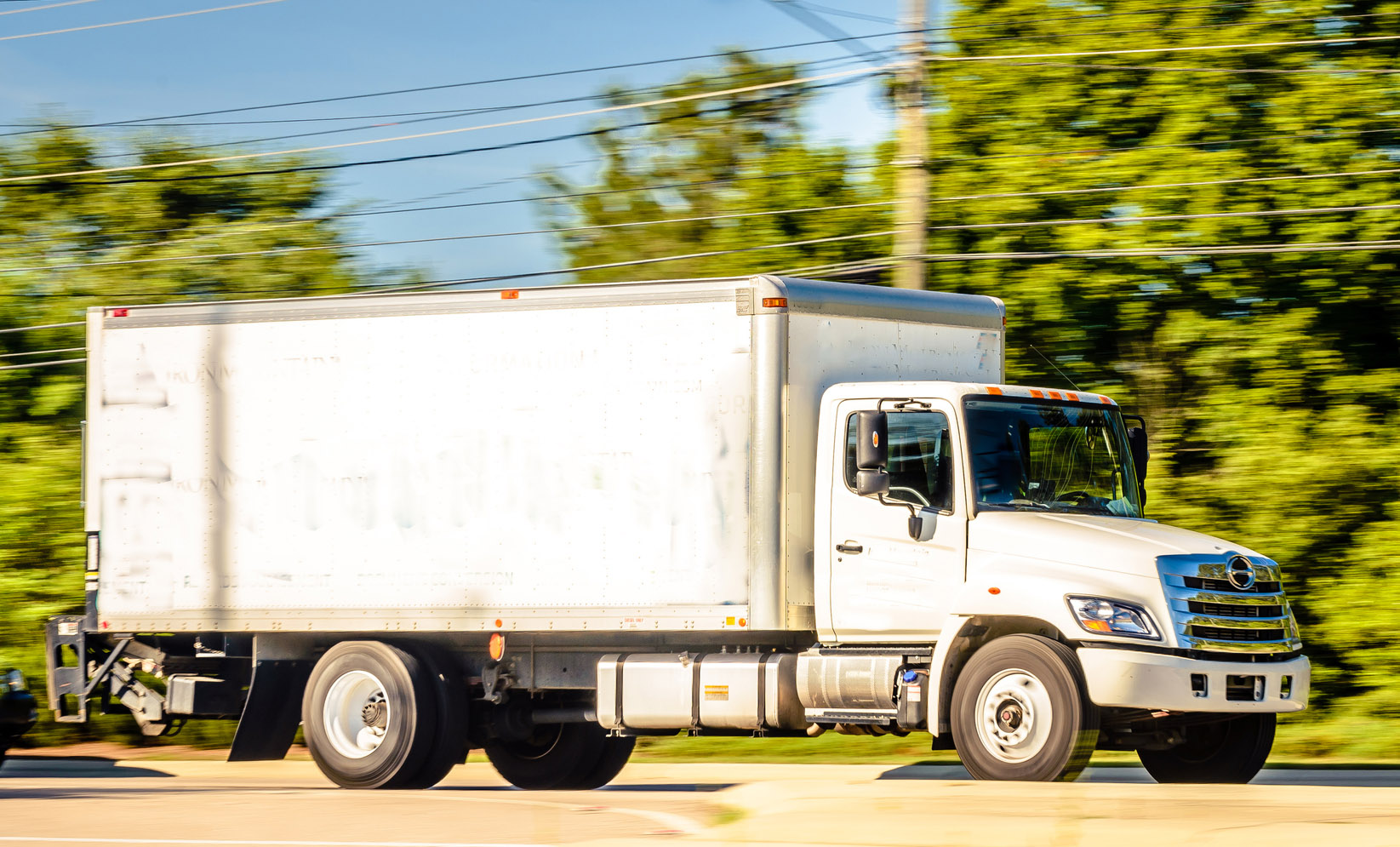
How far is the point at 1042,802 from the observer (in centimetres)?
852

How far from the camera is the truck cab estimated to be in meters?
10.2

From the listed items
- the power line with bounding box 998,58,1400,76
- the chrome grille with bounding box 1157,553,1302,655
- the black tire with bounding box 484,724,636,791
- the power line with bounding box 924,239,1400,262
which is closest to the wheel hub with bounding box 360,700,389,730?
the black tire with bounding box 484,724,636,791

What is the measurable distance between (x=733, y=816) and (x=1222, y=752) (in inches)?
154

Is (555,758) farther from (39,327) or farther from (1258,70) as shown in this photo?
(39,327)

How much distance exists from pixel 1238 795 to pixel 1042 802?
1.25m

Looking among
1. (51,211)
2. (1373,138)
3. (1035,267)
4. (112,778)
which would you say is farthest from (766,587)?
(51,211)

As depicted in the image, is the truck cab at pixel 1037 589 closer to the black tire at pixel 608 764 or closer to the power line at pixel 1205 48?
the black tire at pixel 608 764

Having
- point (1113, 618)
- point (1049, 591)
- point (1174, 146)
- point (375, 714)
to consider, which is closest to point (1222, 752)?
point (1113, 618)

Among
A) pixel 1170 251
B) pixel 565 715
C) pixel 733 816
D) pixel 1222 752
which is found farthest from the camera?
pixel 1170 251

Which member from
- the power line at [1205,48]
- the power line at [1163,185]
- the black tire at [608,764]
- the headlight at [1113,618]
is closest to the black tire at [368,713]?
the black tire at [608,764]

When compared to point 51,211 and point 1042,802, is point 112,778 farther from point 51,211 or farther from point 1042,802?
point 51,211

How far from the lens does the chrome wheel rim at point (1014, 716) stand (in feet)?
33.7

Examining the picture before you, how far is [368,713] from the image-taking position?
1217cm

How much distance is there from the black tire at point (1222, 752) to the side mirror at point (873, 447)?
251 cm
